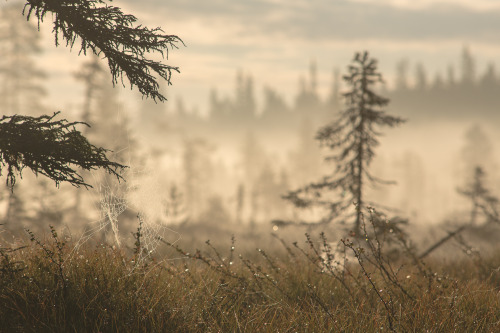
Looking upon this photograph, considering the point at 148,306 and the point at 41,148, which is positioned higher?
the point at 41,148

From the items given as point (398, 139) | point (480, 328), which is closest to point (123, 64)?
point (480, 328)

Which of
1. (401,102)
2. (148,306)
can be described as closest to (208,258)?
(148,306)

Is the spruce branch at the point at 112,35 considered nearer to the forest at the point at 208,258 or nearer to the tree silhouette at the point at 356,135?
the forest at the point at 208,258

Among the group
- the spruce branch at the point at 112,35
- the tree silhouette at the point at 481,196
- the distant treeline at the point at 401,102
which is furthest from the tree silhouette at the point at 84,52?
the distant treeline at the point at 401,102

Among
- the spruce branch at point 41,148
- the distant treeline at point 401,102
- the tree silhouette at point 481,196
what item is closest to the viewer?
the spruce branch at point 41,148

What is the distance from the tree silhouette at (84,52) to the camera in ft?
13.5

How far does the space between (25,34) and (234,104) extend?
93.4 metres

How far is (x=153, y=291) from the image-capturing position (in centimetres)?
422

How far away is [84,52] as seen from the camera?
4.59 m

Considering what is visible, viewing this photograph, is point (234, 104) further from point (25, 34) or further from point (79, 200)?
point (79, 200)

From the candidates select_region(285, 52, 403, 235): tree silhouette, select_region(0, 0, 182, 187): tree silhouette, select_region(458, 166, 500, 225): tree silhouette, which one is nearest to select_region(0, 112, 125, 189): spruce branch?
select_region(0, 0, 182, 187): tree silhouette

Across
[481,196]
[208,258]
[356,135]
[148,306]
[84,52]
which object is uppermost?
[84,52]

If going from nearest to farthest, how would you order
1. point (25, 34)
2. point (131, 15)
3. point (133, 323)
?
point (133, 323)
point (131, 15)
point (25, 34)

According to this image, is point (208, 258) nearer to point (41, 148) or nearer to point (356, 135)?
point (41, 148)
